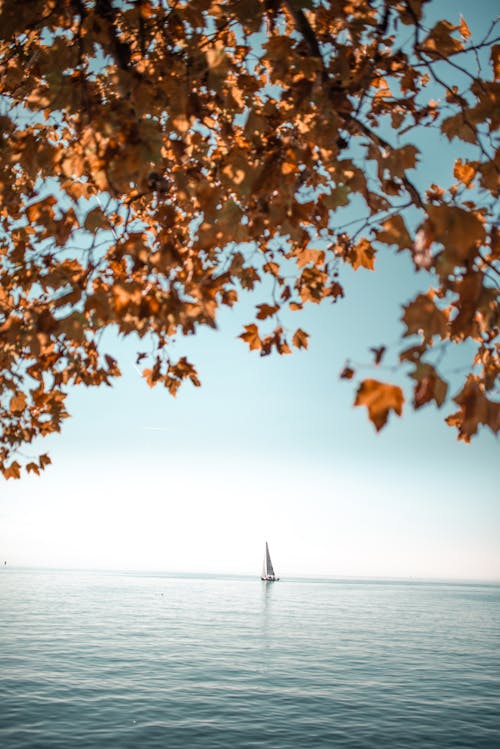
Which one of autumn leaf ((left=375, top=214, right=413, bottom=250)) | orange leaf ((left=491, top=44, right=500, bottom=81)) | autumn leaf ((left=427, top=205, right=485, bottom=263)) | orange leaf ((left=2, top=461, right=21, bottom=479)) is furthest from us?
orange leaf ((left=2, top=461, right=21, bottom=479))

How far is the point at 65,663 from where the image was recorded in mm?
26797

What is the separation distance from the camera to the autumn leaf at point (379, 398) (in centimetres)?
216

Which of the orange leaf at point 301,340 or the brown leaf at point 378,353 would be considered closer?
the brown leaf at point 378,353

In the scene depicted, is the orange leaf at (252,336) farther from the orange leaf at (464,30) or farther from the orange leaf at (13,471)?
the orange leaf at (13,471)

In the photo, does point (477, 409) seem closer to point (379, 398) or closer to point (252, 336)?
point (379, 398)

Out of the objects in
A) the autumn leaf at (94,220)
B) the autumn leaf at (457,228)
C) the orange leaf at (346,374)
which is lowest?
the orange leaf at (346,374)

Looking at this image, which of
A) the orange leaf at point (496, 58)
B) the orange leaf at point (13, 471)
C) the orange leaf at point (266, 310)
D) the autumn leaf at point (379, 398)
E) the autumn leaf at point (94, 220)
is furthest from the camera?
A: the orange leaf at point (13, 471)

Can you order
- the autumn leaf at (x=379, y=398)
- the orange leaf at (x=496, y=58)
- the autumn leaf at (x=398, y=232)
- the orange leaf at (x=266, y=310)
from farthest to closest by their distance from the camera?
the orange leaf at (x=266, y=310), the orange leaf at (x=496, y=58), the autumn leaf at (x=398, y=232), the autumn leaf at (x=379, y=398)

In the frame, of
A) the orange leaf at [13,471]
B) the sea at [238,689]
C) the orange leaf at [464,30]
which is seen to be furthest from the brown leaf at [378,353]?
the sea at [238,689]

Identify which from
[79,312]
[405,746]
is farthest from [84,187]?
[405,746]

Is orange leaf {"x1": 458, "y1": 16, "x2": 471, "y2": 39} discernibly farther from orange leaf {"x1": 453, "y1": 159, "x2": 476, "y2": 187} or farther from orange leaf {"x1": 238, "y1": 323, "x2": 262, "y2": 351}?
orange leaf {"x1": 238, "y1": 323, "x2": 262, "y2": 351}

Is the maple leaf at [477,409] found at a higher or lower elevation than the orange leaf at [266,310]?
lower

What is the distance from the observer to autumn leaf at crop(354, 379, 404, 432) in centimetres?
216

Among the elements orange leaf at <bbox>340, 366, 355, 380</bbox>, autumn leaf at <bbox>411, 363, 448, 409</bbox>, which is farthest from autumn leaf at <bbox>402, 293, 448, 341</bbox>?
orange leaf at <bbox>340, 366, 355, 380</bbox>
